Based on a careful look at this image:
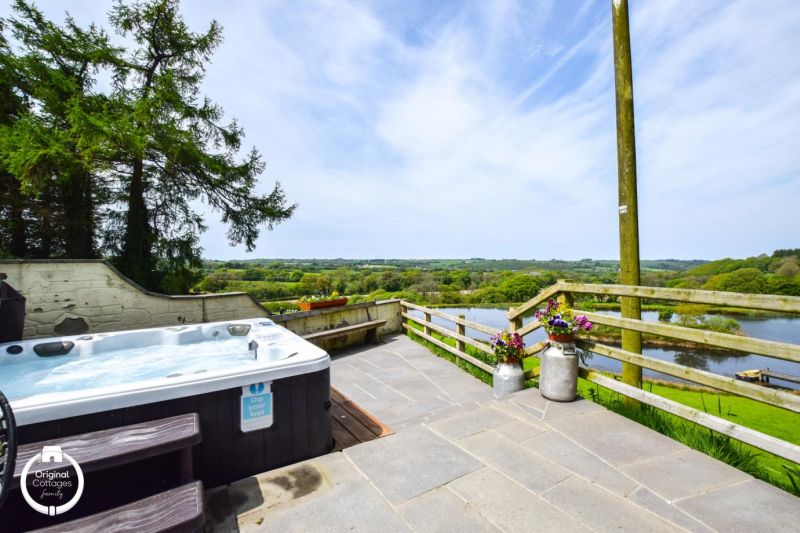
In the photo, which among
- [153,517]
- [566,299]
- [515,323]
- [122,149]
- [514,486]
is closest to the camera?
[153,517]

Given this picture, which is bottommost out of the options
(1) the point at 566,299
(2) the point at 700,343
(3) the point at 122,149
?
(2) the point at 700,343

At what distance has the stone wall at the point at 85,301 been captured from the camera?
4066 millimetres

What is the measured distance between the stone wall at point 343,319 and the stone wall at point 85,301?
1551mm

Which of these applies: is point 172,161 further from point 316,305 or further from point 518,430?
point 518,430

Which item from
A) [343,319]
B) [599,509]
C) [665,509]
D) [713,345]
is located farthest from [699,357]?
[599,509]

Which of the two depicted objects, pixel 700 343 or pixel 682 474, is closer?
pixel 682 474

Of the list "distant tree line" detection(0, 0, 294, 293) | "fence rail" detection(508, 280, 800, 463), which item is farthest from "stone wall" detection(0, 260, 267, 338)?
"fence rail" detection(508, 280, 800, 463)

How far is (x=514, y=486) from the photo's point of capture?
1.99 metres

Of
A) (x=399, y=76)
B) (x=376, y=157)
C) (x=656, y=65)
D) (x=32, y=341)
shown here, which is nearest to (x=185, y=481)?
(x=32, y=341)

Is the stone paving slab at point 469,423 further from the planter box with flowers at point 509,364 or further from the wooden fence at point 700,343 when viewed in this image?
the wooden fence at point 700,343

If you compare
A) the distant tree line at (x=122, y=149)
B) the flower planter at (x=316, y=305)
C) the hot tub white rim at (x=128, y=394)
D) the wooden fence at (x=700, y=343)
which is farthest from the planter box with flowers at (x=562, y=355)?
the distant tree line at (x=122, y=149)

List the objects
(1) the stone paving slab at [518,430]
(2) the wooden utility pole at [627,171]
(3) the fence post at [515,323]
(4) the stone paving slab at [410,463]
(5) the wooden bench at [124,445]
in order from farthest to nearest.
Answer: (3) the fence post at [515,323] < (2) the wooden utility pole at [627,171] < (1) the stone paving slab at [518,430] < (4) the stone paving slab at [410,463] < (5) the wooden bench at [124,445]

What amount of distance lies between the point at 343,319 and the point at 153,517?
5.30 m

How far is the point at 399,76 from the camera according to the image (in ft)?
23.2
